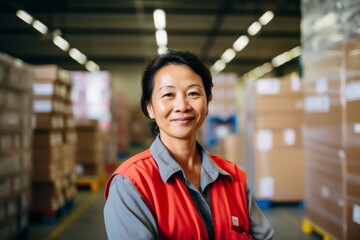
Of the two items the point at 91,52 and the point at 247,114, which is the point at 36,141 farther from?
the point at 91,52

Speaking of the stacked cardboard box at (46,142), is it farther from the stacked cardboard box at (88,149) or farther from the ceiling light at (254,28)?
the ceiling light at (254,28)

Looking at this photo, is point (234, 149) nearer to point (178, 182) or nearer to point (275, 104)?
point (275, 104)

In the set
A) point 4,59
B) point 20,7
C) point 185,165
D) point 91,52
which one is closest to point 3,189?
point 4,59

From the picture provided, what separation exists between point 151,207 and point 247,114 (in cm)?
467

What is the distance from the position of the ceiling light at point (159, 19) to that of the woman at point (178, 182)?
962 cm

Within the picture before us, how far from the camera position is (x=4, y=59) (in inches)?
132

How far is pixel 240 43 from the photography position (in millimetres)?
15539

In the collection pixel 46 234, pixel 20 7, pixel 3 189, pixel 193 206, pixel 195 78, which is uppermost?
pixel 20 7

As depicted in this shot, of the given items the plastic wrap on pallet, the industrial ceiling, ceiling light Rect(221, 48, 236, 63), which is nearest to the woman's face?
the plastic wrap on pallet

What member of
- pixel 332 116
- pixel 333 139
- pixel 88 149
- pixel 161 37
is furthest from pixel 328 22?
pixel 161 37

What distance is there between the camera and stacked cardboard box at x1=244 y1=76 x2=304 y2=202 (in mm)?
5086

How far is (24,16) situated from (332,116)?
10380mm

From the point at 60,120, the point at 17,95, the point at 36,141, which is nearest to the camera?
the point at 17,95

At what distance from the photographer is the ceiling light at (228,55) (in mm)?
17425
